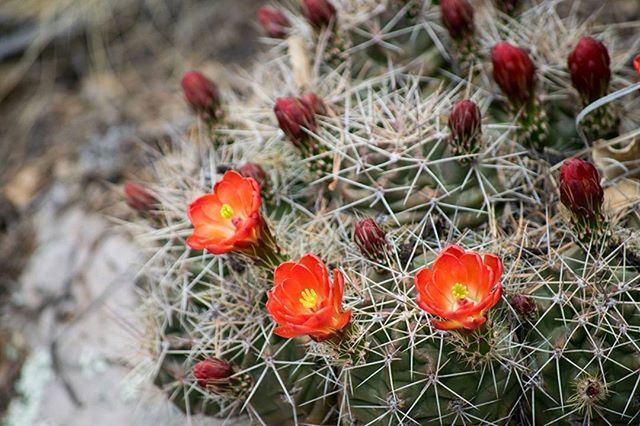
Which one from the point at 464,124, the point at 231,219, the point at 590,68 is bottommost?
the point at 590,68

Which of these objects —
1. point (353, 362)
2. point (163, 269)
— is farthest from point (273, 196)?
point (353, 362)

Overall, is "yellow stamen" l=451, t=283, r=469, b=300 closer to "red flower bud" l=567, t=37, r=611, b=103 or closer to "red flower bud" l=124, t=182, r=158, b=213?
"red flower bud" l=567, t=37, r=611, b=103

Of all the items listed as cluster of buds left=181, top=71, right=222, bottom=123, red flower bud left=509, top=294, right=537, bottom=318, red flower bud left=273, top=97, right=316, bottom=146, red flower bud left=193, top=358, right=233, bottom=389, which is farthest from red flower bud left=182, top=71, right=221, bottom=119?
red flower bud left=509, top=294, right=537, bottom=318

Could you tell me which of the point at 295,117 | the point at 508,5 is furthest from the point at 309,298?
the point at 508,5

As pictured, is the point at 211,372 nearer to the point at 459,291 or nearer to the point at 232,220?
the point at 232,220

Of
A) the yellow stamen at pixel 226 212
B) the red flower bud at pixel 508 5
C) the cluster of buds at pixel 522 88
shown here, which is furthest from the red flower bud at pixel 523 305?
the red flower bud at pixel 508 5

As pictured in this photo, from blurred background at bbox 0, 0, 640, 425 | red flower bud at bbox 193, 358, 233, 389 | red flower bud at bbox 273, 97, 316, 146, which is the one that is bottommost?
blurred background at bbox 0, 0, 640, 425

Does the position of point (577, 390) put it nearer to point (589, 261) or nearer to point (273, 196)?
point (589, 261)
